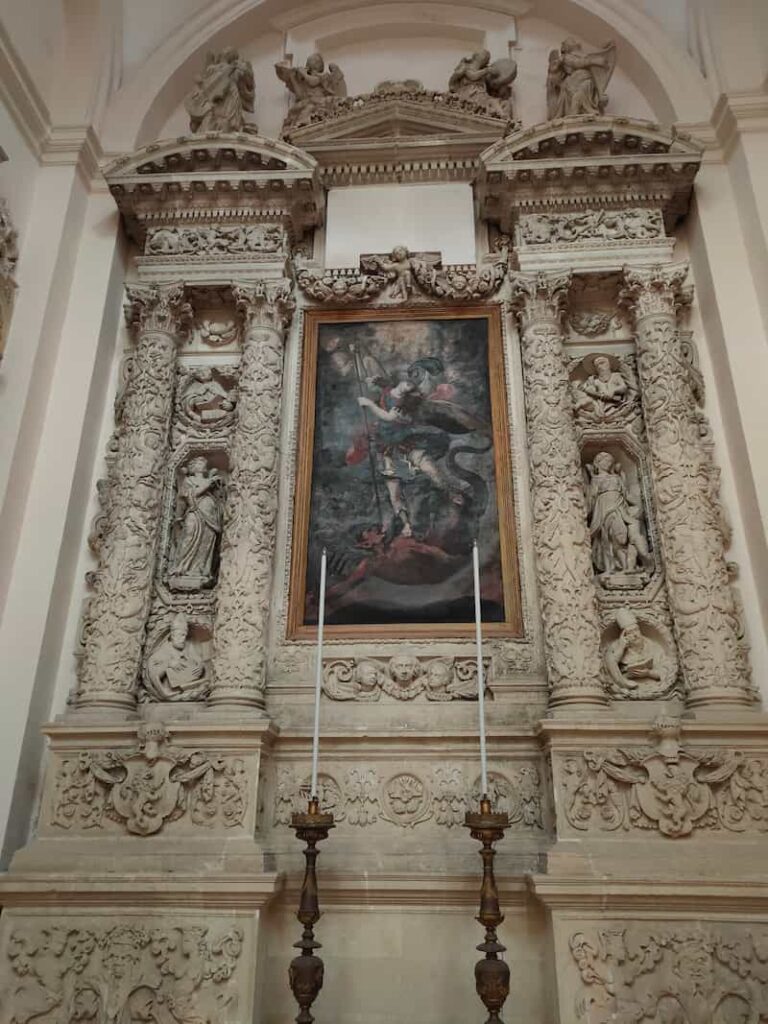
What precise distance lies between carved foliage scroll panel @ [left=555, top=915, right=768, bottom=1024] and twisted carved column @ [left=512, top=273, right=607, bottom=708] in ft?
4.89

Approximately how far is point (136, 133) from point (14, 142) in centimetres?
145

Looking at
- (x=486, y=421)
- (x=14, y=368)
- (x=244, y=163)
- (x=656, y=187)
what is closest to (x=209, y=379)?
(x=14, y=368)

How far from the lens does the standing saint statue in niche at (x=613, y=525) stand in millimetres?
6633

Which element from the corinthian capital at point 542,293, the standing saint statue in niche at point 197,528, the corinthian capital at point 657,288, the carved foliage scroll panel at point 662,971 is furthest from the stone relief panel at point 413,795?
the corinthian capital at point 657,288

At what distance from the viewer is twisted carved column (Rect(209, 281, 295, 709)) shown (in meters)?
6.12

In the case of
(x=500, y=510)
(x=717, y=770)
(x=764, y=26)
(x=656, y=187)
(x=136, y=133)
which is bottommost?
(x=717, y=770)

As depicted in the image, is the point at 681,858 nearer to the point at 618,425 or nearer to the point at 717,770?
the point at 717,770

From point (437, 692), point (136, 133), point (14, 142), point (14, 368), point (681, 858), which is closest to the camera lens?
point (681, 858)

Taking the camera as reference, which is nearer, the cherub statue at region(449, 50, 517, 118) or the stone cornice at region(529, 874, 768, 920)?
the stone cornice at region(529, 874, 768, 920)

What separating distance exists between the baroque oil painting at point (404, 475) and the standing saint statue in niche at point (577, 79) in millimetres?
2379

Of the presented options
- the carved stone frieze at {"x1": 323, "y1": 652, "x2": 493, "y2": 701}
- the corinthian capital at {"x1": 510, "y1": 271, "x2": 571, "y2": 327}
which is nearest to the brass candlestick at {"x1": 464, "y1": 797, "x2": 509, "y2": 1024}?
the carved stone frieze at {"x1": 323, "y1": 652, "x2": 493, "y2": 701}

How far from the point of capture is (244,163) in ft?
25.6

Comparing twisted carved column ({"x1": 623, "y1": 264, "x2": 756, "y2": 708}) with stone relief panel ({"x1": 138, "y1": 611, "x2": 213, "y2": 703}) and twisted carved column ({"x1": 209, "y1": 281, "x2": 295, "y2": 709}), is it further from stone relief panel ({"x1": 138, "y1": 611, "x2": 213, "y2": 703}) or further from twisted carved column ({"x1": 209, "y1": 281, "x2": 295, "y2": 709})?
stone relief panel ({"x1": 138, "y1": 611, "x2": 213, "y2": 703})

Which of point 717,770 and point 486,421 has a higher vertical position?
point 486,421
